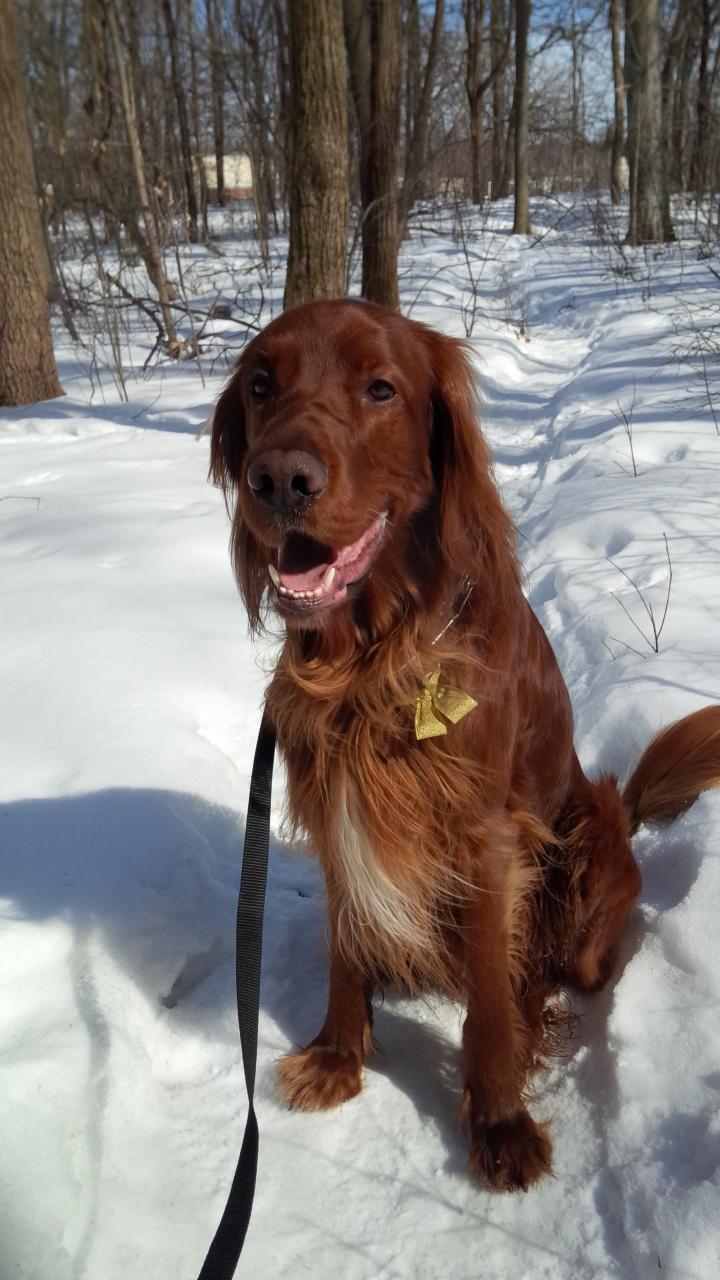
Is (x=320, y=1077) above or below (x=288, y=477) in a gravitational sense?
below

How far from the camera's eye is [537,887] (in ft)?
6.19

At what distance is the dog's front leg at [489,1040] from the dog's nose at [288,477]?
0.76 meters

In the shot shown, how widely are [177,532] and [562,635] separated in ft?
6.27

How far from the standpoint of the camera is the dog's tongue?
Result: 150cm

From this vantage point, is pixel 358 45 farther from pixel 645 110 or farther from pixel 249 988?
pixel 249 988

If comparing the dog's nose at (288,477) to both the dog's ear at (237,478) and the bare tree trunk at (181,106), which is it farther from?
the bare tree trunk at (181,106)

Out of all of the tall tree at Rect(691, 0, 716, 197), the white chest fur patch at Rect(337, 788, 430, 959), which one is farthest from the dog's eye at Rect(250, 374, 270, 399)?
the tall tree at Rect(691, 0, 716, 197)

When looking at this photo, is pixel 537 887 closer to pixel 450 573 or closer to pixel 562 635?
pixel 450 573

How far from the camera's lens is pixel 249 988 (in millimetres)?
1485

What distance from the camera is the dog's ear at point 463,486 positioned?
5.39ft

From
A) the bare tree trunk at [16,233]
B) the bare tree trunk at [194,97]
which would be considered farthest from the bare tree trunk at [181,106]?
the bare tree trunk at [16,233]

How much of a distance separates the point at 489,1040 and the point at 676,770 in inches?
28.5

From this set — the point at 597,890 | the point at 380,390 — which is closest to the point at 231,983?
the point at 597,890

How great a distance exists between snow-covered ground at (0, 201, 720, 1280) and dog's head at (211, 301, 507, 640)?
0.47m
